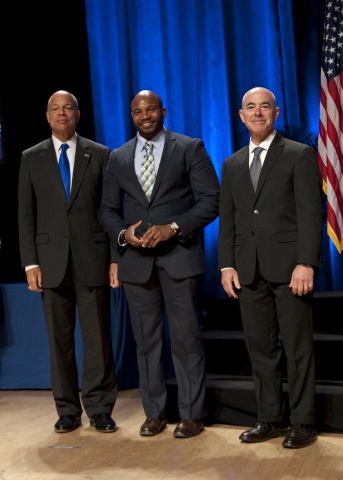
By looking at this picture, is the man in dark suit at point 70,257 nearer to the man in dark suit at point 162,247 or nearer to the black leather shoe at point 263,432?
the man in dark suit at point 162,247

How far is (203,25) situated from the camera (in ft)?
18.9

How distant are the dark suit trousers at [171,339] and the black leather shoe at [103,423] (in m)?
0.20

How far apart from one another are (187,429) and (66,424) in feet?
2.20

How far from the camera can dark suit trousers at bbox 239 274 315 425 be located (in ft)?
11.8

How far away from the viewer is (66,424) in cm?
411

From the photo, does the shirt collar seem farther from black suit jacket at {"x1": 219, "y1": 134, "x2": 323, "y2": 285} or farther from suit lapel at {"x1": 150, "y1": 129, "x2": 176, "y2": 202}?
black suit jacket at {"x1": 219, "y1": 134, "x2": 323, "y2": 285}

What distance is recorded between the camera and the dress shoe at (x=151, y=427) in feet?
12.9

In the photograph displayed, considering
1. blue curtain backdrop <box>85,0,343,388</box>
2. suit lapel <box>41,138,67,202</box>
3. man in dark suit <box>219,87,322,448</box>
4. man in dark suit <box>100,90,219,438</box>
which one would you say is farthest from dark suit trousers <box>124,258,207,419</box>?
blue curtain backdrop <box>85,0,343,388</box>

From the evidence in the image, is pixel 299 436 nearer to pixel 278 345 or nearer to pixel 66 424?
pixel 278 345

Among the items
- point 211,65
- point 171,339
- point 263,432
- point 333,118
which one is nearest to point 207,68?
point 211,65

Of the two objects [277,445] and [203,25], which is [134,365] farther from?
[203,25]

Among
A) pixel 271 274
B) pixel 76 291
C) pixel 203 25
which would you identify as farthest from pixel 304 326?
pixel 203 25

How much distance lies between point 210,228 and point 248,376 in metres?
1.62

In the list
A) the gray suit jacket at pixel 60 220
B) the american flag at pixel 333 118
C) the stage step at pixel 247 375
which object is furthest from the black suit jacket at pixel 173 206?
the american flag at pixel 333 118
